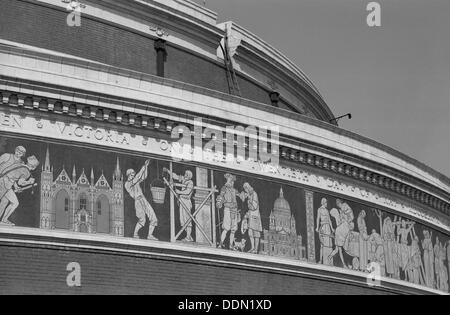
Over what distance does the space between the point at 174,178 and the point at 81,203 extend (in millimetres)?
2022

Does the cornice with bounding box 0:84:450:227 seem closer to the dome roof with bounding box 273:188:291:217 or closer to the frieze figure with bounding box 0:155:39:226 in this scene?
the dome roof with bounding box 273:188:291:217

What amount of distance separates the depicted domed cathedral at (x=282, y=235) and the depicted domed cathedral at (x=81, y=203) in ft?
11.3

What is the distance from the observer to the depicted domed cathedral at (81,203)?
1864 cm

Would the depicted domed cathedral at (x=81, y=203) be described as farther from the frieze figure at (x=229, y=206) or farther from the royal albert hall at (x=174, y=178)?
the frieze figure at (x=229, y=206)

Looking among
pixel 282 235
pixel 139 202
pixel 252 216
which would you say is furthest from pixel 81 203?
pixel 282 235

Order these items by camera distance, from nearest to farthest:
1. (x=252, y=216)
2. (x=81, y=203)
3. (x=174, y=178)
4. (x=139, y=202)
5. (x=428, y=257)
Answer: (x=81, y=203) < (x=139, y=202) < (x=174, y=178) < (x=252, y=216) < (x=428, y=257)

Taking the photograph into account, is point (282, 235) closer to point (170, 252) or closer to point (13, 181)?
point (170, 252)

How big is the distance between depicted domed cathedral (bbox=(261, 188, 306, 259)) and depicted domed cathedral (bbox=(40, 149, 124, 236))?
3431 millimetres

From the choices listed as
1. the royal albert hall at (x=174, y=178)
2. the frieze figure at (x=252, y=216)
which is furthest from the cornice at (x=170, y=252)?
the frieze figure at (x=252, y=216)

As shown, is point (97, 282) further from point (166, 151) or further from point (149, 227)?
point (166, 151)

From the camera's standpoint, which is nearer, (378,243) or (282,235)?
(282,235)

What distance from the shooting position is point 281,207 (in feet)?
71.3
